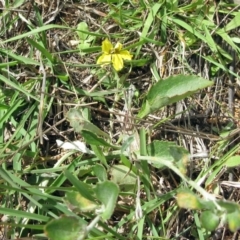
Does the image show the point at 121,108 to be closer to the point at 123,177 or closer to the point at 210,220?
the point at 123,177

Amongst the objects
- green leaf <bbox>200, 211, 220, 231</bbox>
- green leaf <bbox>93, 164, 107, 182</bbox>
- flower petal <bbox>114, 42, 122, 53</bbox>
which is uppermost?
flower petal <bbox>114, 42, 122, 53</bbox>

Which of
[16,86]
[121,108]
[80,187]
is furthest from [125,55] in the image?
[80,187]

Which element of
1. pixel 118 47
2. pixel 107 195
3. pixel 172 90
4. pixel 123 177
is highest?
pixel 118 47

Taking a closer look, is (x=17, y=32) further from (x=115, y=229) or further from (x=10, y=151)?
(x=115, y=229)

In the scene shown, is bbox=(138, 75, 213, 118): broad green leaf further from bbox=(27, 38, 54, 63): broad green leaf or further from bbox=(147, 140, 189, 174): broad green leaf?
bbox=(27, 38, 54, 63): broad green leaf

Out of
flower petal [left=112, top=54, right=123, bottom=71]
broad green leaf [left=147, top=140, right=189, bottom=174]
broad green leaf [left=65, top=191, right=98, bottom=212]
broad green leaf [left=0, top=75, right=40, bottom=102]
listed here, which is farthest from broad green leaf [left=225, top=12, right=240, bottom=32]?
broad green leaf [left=65, top=191, right=98, bottom=212]

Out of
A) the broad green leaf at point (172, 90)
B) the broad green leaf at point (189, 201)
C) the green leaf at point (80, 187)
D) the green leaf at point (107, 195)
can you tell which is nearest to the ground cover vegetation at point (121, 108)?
the broad green leaf at point (172, 90)
